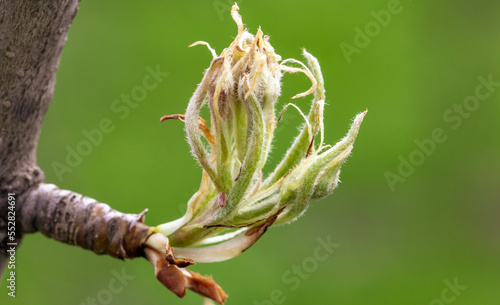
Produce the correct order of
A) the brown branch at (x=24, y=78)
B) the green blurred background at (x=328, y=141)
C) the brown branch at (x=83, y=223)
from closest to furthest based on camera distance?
1. the brown branch at (x=24, y=78)
2. the brown branch at (x=83, y=223)
3. the green blurred background at (x=328, y=141)

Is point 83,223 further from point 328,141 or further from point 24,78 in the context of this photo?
point 328,141

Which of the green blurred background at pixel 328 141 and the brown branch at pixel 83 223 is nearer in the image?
the brown branch at pixel 83 223

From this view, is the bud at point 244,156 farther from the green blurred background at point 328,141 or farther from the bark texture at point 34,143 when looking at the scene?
the green blurred background at point 328,141

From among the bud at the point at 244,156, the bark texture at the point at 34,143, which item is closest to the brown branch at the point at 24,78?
the bark texture at the point at 34,143

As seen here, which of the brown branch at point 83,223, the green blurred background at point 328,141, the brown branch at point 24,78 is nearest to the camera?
the brown branch at point 24,78

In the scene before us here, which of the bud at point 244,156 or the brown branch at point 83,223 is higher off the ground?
the bud at point 244,156

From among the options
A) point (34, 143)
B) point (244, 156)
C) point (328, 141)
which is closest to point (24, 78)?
point (34, 143)

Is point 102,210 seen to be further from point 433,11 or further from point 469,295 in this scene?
point 433,11

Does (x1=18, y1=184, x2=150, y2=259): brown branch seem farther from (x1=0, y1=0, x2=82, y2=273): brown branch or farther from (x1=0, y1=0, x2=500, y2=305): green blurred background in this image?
(x1=0, y1=0, x2=500, y2=305): green blurred background
